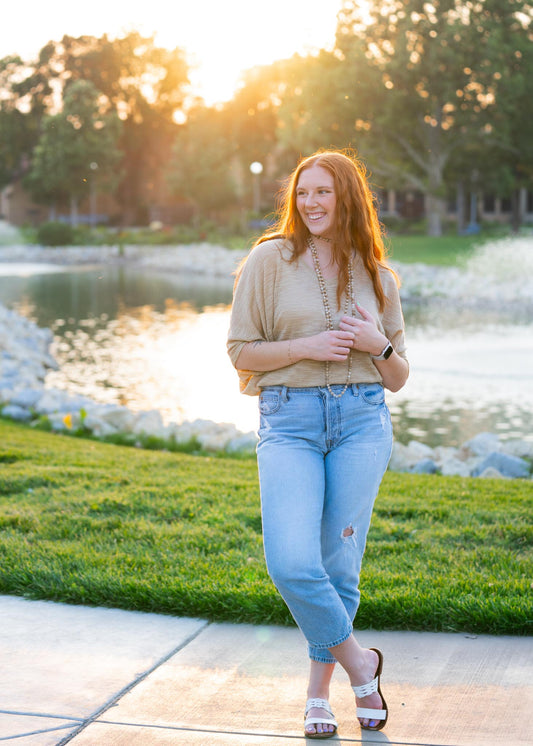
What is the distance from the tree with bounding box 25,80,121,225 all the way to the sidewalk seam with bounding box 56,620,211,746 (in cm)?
5631

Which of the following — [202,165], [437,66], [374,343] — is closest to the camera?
[374,343]

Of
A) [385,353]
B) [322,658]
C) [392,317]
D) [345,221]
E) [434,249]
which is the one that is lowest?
[322,658]

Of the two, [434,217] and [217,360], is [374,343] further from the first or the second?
[434,217]

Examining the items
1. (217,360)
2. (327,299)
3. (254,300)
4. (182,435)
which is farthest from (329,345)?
(217,360)

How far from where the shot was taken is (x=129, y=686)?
12.2 feet

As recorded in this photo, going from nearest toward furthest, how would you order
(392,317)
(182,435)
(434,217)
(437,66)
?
(392,317)
(182,435)
(437,66)
(434,217)

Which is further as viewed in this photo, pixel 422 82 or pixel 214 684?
pixel 422 82

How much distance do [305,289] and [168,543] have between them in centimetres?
224

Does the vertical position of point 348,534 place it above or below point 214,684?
above

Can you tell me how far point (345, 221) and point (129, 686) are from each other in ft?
6.23

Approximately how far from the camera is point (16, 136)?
69.8 metres

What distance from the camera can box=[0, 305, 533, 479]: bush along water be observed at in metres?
8.11

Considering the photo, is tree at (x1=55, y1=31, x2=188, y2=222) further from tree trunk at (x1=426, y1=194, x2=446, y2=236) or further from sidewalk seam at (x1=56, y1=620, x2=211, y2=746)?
sidewalk seam at (x1=56, y1=620, x2=211, y2=746)

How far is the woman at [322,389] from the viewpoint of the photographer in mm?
3264
